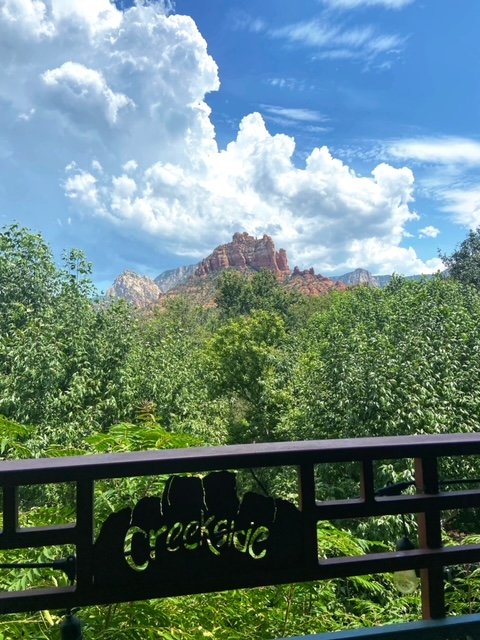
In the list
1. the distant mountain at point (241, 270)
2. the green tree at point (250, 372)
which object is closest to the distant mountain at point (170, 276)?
the distant mountain at point (241, 270)

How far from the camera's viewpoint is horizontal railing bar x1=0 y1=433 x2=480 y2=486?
3.09 ft

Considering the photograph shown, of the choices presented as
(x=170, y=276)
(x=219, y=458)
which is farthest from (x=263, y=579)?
Result: (x=170, y=276)

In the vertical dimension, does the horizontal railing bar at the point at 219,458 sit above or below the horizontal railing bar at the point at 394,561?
above

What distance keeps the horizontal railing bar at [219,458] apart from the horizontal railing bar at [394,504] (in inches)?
3.5

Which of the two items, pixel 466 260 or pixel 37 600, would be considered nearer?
pixel 37 600

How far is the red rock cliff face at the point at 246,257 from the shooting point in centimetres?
7238

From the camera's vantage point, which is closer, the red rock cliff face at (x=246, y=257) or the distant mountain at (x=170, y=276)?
the red rock cliff face at (x=246, y=257)

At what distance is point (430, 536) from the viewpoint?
116 cm

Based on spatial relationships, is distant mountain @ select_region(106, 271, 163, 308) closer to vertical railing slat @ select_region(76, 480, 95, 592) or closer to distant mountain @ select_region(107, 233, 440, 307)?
distant mountain @ select_region(107, 233, 440, 307)

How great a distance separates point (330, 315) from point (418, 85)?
11.4 meters

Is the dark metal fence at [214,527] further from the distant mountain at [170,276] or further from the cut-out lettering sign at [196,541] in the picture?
the distant mountain at [170,276]

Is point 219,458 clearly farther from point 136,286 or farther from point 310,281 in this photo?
point 136,286

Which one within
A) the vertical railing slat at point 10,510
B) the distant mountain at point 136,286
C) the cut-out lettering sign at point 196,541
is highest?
the distant mountain at point 136,286

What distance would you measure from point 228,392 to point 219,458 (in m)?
13.7
